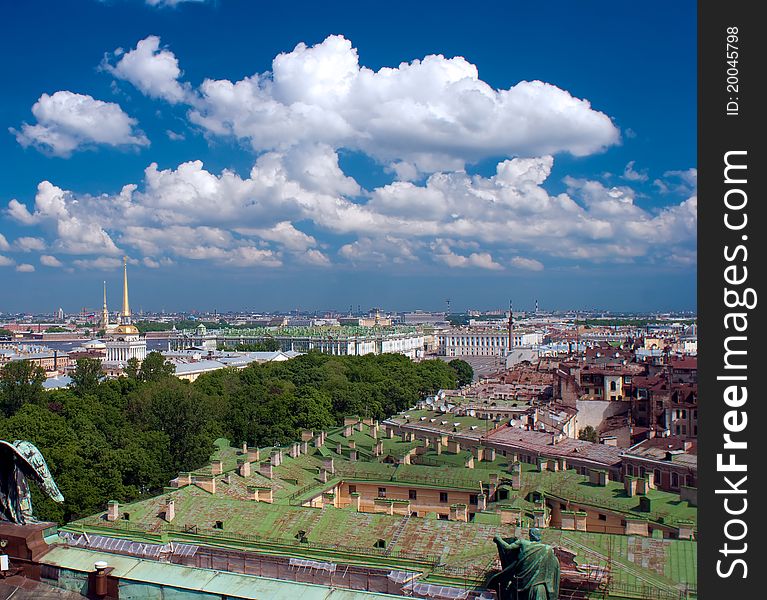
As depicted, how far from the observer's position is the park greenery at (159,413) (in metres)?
42.5

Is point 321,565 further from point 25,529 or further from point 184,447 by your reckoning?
point 184,447

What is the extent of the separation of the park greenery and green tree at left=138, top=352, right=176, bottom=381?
0.12 meters

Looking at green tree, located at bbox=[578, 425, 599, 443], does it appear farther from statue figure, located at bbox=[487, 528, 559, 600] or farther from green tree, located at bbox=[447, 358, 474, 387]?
statue figure, located at bbox=[487, 528, 559, 600]

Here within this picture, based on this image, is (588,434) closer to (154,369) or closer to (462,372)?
(154,369)

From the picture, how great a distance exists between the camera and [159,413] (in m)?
55.7

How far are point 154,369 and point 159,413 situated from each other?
3307cm

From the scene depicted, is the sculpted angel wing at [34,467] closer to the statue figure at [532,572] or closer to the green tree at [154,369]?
the statue figure at [532,572]

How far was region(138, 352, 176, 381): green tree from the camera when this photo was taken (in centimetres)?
8434

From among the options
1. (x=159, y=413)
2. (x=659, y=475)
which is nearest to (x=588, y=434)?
(x=659, y=475)

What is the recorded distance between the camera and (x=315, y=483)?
36531 mm

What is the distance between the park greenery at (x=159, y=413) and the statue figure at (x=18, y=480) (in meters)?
26.8

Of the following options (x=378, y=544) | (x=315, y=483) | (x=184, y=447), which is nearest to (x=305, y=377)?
(x=184, y=447)

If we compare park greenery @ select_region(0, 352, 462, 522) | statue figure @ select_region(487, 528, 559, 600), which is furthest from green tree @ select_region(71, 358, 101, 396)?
statue figure @ select_region(487, 528, 559, 600)
